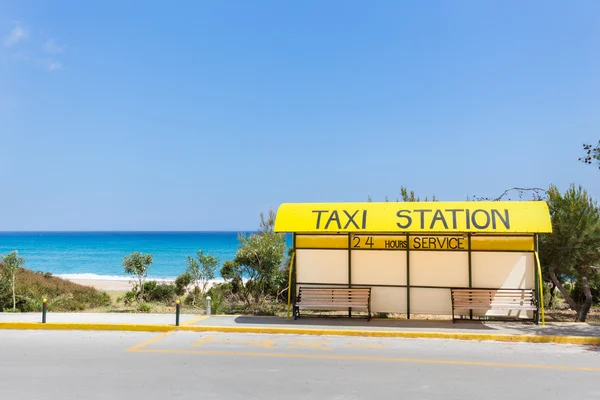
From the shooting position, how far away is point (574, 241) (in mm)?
15109

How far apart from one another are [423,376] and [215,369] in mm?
3640

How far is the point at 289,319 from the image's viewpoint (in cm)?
1309

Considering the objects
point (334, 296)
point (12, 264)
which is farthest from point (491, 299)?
point (12, 264)

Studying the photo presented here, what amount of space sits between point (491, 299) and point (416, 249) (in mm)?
2438

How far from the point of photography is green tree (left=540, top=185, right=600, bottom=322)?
1508cm

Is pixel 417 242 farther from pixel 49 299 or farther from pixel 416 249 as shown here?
pixel 49 299

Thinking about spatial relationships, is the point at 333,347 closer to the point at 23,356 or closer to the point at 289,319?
the point at 289,319

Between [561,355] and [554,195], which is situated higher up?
[554,195]

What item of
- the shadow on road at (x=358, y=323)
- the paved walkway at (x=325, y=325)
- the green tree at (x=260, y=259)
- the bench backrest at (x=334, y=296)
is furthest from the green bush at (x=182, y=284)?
the bench backrest at (x=334, y=296)

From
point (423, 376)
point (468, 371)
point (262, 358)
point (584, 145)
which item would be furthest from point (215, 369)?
point (584, 145)

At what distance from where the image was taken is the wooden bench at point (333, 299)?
43.0 feet

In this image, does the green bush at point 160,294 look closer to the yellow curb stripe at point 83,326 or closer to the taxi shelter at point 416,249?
the yellow curb stripe at point 83,326

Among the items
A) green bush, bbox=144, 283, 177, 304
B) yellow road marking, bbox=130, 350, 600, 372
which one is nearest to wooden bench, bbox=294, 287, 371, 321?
yellow road marking, bbox=130, 350, 600, 372

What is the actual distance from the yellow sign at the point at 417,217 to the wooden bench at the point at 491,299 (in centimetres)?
189
